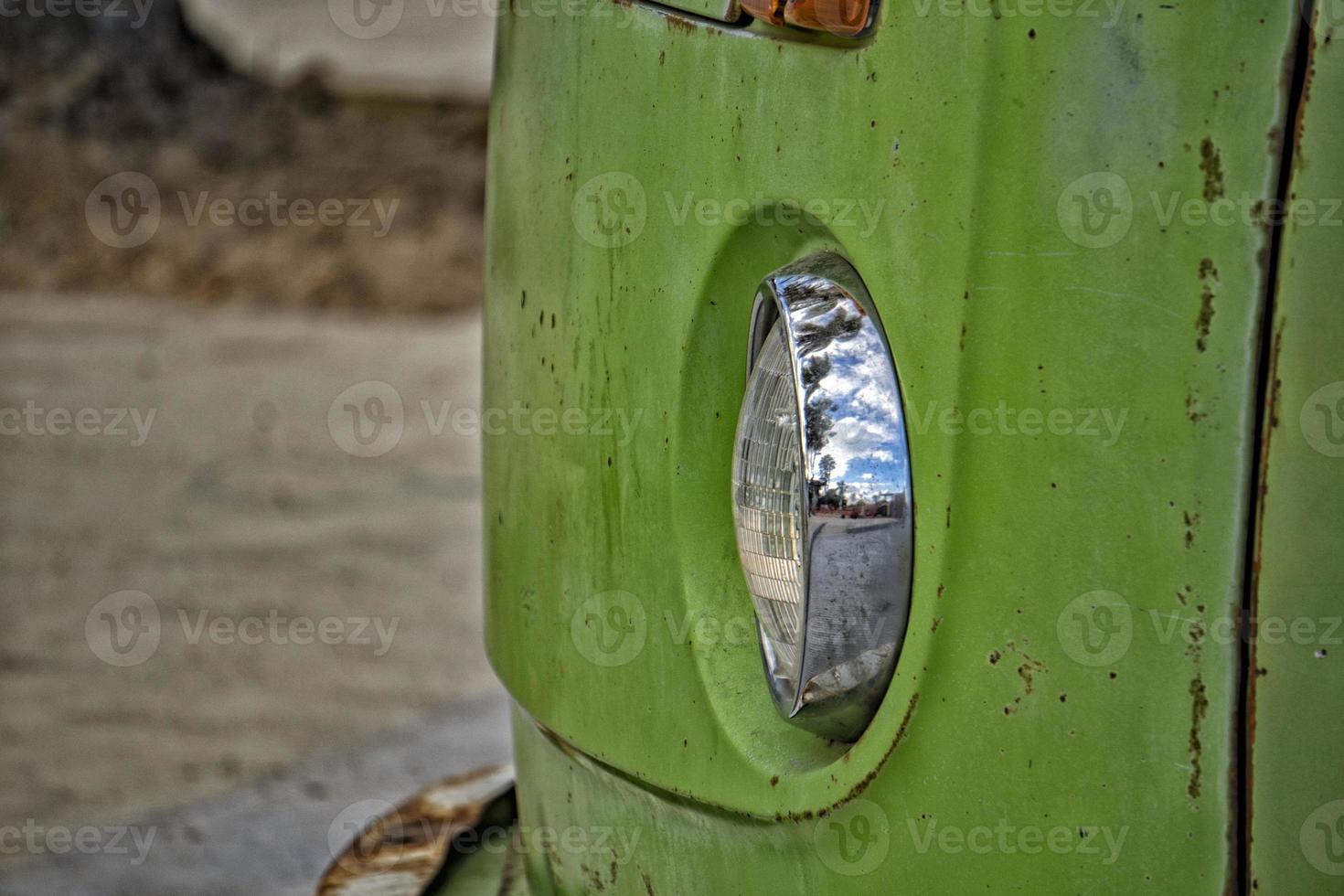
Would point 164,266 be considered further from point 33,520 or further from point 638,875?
point 638,875

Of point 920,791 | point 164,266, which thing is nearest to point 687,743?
point 920,791

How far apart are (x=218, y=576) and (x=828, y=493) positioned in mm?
4060

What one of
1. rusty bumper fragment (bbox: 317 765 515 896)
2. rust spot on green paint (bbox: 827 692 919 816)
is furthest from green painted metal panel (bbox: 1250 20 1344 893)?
rusty bumper fragment (bbox: 317 765 515 896)

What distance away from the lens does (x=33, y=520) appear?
17.5 feet

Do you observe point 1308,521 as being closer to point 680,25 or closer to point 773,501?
point 773,501

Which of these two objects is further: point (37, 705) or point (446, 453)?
point (446, 453)

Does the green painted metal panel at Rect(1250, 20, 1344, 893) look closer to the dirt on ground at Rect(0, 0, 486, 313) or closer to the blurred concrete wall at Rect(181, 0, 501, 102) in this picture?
the dirt on ground at Rect(0, 0, 486, 313)

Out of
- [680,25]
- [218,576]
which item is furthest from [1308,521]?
[218,576]

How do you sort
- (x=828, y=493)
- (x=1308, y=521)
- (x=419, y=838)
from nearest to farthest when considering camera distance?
(x=1308, y=521) < (x=828, y=493) < (x=419, y=838)

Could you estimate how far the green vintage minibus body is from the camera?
0.90 meters

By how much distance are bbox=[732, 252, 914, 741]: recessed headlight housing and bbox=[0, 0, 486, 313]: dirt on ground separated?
9.33m

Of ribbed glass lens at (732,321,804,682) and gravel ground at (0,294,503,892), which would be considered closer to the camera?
ribbed glass lens at (732,321,804,682)

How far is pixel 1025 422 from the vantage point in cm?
99

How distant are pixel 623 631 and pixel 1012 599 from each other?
0.47 meters
